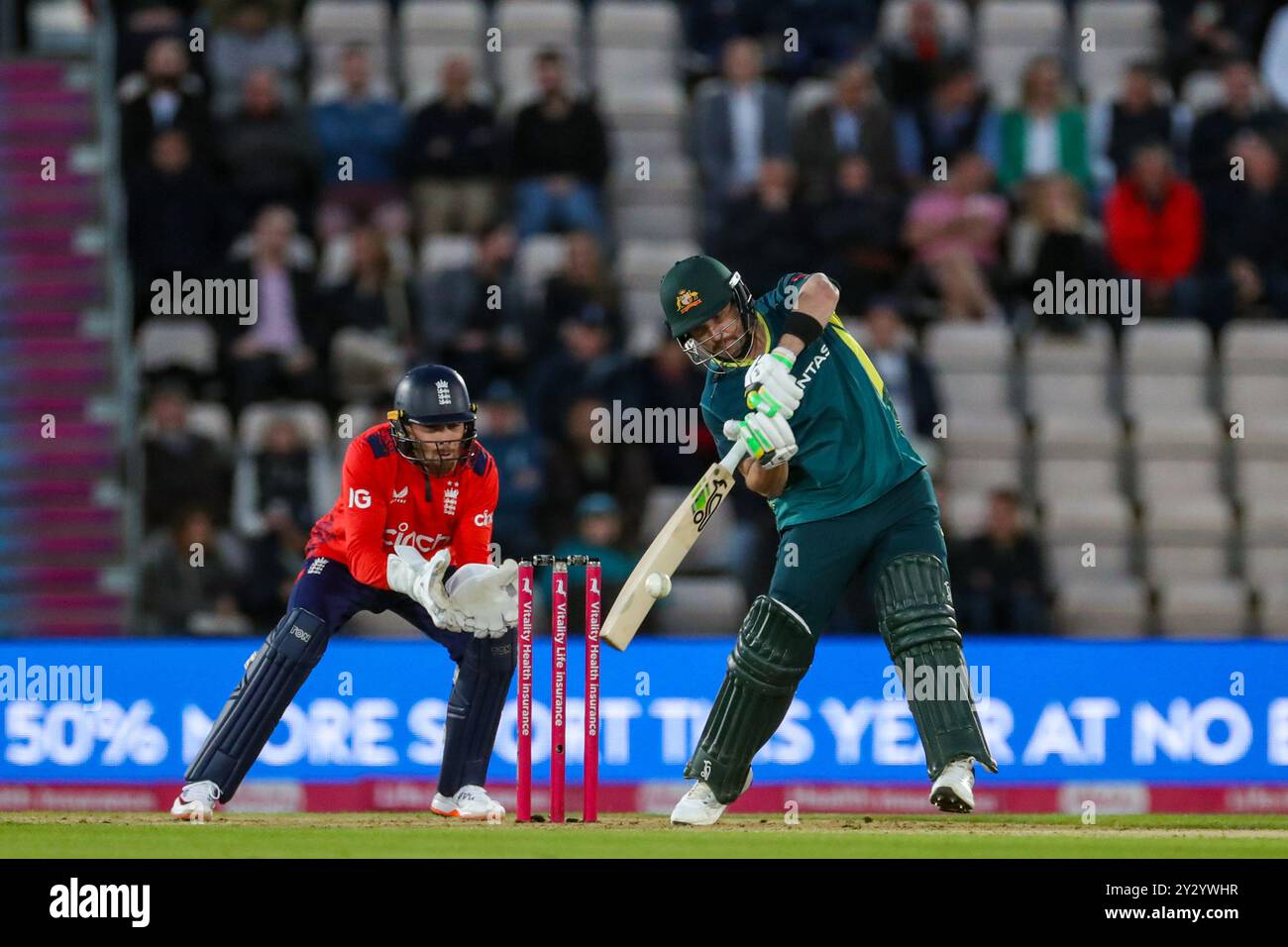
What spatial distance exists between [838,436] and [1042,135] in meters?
7.95

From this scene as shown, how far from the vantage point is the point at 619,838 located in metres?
9.73

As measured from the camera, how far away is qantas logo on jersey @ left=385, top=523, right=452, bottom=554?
428 inches

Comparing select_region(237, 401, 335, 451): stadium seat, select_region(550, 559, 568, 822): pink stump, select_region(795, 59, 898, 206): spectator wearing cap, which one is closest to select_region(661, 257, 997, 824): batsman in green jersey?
select_region(550, 559, 568, 822): pink stump

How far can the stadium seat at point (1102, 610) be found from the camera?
629 inches

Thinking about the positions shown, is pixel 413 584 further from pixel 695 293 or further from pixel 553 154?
Answer: pixel 553 154

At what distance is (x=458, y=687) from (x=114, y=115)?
8.13m

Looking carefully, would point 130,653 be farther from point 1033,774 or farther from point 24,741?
point 1033,774

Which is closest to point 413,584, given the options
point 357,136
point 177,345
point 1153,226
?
point 177,345

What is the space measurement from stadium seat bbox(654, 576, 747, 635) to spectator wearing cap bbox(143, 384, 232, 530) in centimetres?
290

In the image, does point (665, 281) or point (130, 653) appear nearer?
point (665, 281)

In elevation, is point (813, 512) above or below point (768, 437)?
below

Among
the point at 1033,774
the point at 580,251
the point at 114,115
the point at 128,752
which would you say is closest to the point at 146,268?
the point at 114,115

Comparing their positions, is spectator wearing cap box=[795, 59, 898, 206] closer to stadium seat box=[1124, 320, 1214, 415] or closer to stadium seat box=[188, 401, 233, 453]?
stadium seat box=[1124, 320, 1214, 415]

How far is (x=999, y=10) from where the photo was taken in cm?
1873
